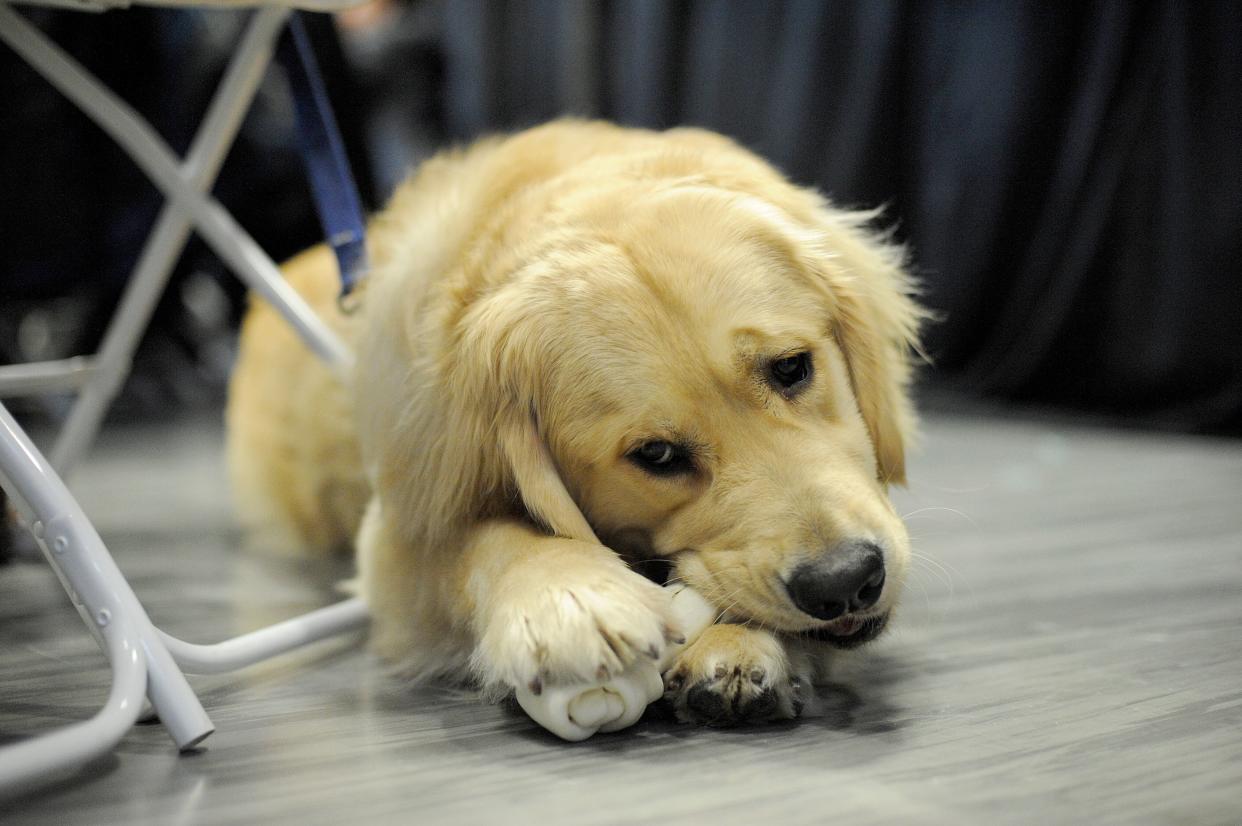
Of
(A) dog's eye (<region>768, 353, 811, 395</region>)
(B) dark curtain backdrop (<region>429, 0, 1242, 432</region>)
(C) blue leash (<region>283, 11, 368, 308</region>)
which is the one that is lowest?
(B) dark curtain backdrop (<region>429, 0, 1242, 432</region>)

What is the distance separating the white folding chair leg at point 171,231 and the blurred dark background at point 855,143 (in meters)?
1.97

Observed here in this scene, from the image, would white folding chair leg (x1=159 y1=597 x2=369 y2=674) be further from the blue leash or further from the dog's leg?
the blue leash

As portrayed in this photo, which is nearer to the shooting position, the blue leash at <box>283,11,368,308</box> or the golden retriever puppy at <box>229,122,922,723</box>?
the golden retriever puppy at <box>229,122,922,723</box>

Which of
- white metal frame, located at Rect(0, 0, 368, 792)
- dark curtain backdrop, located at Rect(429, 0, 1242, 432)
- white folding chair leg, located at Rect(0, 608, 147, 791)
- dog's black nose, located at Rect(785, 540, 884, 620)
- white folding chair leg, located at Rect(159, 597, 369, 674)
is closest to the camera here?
white folding chair leg, located at Rect(0, 608, 147, 791)

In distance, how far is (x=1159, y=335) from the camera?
159 inches

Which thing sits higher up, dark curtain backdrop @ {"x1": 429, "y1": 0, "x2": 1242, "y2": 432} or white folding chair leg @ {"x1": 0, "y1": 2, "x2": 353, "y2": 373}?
white folding chair leg @ {"x1": 0, "y1": 2, "x2": 353, "y2": 373}

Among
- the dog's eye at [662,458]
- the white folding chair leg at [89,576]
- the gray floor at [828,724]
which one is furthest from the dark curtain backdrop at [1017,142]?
the white folding chair leg at [89,576]

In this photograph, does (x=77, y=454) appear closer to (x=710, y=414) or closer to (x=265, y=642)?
(x=265, y=642)

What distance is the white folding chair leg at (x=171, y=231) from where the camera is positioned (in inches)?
82.4

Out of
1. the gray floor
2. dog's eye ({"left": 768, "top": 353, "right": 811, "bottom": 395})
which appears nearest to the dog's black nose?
the gray floor

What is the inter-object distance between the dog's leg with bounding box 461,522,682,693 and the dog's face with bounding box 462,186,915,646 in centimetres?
10

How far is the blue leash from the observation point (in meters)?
2.04

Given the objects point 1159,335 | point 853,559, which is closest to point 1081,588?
point 853,559

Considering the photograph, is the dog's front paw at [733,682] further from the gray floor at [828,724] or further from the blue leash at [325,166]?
the blue leash at [325,166]
